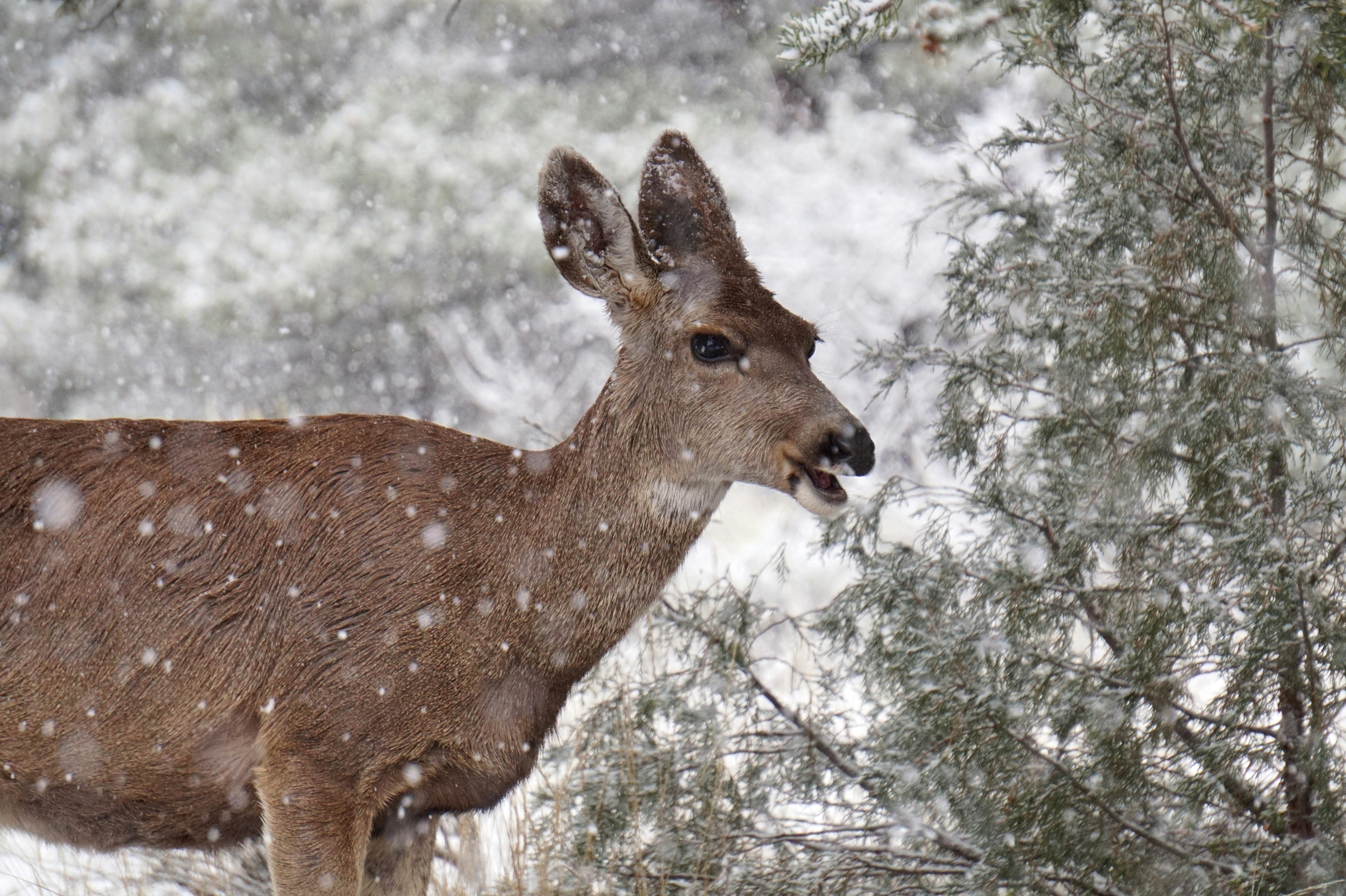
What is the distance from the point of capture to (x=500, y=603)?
367cm

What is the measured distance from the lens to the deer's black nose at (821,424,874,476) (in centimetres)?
352

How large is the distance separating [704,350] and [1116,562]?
4.60 ft

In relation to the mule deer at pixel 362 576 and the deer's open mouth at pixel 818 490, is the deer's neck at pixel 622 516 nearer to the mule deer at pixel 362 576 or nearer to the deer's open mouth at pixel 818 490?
the mule deer at pixel 362 576

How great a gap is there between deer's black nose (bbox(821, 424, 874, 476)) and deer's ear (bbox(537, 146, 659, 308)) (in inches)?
29.3

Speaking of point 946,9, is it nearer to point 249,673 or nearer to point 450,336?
point 249,673

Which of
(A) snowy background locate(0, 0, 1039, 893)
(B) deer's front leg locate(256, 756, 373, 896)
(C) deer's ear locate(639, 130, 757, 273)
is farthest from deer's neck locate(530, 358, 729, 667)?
(A) snowy background locate(0, 0, 1039, 893)

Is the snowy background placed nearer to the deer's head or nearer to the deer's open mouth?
the deer's head

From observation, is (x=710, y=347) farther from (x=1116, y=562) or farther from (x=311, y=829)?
(x=311, y=829)

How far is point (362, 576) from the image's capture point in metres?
3.60

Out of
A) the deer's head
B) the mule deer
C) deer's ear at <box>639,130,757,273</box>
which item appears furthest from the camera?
deer's ear at <box>639,130,757,273</box>

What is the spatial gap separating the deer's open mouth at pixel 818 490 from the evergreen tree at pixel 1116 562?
0.80 m

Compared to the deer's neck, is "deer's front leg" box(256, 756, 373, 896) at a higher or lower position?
lower

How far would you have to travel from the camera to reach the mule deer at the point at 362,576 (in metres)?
3.49

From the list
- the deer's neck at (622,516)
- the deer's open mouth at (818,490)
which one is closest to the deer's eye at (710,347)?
the deer's neck at (622,516)
